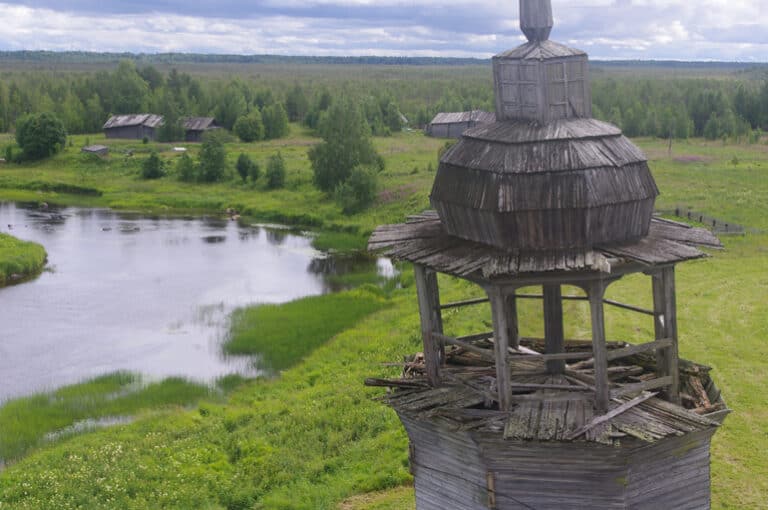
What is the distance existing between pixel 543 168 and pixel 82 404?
737 inches

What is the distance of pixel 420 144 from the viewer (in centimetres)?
8856

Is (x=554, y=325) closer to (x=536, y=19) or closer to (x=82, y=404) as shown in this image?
(x=536, y=19)

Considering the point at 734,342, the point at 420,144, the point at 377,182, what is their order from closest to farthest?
the point at 734,342
the point at 377,182
the point at 420,144

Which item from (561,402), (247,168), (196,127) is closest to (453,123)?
(196,127)

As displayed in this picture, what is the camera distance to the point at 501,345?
35.6 feet

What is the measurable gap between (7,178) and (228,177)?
19.4 m

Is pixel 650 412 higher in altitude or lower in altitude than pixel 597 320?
lower

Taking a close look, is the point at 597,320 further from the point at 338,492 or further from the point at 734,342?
the point at 734,342

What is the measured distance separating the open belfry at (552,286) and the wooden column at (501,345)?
0.02 meters

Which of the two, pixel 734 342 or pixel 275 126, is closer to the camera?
pixel 734 342

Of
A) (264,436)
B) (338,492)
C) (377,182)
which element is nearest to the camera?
(338,492)

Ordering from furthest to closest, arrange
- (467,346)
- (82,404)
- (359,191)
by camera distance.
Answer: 1. (359,191)
2. (82,404)
3. (467,346)

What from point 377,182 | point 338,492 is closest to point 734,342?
point 338,492

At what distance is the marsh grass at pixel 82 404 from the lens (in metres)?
23.2
